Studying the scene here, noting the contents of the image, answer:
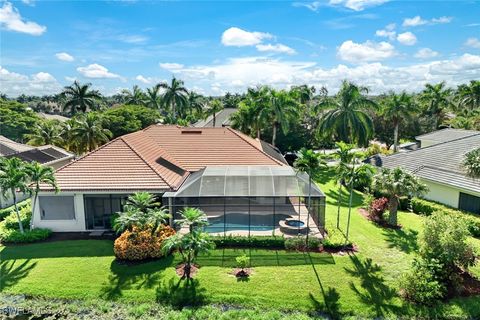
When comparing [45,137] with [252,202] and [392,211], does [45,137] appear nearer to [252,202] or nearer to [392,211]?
[252,202]

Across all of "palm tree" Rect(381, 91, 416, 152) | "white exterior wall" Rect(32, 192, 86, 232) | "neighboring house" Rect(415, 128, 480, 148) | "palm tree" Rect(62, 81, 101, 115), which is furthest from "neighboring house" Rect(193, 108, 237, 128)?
"white exterior wall" Rect(32, 192, 86, 232)

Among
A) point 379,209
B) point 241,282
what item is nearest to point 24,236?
point 241,282

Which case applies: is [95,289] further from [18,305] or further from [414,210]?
[414,210]

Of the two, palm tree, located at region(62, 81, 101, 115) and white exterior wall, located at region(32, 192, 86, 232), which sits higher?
palm tree, located at region(62, 81, 101, 115)

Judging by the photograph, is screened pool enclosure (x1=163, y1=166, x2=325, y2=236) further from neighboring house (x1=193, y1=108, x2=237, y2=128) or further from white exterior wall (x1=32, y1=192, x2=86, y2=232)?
neighboring house (x1=193, y1=108, x2=237, y2=128)

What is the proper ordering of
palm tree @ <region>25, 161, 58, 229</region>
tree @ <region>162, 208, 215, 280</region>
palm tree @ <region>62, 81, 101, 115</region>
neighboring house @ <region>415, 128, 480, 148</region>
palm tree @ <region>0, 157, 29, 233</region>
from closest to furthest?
tree @ <region>162, 208, 215, 280</region>
palm tree @ <region>0, 157, 29, 233</region>
palm tree @ <region>25, 161, 58, 229</region>
neighboring house @ <region>415, 128, 480, 148</region>
palm tree @ <region>62, 81, 101, 115</region>

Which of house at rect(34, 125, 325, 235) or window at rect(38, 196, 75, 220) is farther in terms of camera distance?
window at rect(38, 196, 75, 220)

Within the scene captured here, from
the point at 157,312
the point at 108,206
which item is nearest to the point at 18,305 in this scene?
the point at 157,312

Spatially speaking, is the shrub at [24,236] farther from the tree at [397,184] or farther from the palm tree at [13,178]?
the tree at [397,184]
